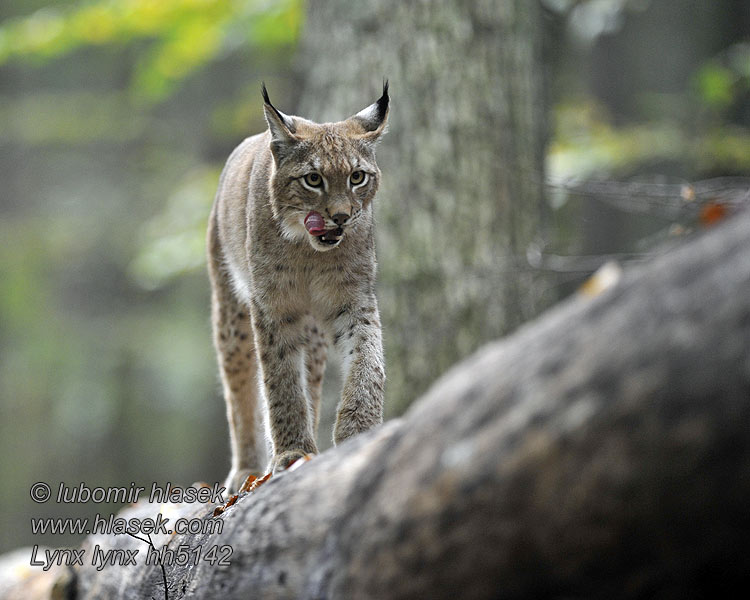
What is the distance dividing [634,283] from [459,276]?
13.4 feet

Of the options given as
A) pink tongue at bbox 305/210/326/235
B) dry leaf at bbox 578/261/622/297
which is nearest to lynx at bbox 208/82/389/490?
pink tongue at bbox 305/210/326/235

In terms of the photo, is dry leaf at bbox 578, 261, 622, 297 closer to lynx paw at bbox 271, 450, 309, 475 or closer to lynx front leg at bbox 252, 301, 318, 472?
lynx paw at bbox 271, 450, 309, 475

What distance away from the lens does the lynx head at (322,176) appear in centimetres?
373

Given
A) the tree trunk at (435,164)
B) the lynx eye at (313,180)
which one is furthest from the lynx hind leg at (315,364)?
the tree trunk at (435,164)

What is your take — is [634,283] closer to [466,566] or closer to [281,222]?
[466,566]

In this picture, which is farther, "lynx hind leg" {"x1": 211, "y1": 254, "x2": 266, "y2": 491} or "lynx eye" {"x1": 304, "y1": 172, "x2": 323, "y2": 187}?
"lynx hind leg" {"x1": 211, "y1": 254, "x2": 266, "y2": 491}

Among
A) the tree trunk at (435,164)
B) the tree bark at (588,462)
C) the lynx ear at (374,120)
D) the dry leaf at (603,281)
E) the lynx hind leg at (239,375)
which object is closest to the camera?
the tree bark at (588,462)

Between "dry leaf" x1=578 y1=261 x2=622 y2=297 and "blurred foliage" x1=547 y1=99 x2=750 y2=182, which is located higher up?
"blurred foliage" x1=547 y1=99 x2=750 y2=182

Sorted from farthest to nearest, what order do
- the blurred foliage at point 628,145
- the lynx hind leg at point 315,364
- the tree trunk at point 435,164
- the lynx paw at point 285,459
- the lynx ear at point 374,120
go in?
the blurred foliage at point 628,145
the tree trunk at point 435,164
the lynx hind leg at point 315,364
the lynx ear at point 374,120
the lynx paw at point 285,459

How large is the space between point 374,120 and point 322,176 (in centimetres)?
41

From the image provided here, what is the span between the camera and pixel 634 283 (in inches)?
76.5

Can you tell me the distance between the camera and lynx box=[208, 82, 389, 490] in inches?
148

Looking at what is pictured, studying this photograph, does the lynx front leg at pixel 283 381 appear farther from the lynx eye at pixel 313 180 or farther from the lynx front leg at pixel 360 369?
the lynx eye at pixel 313 180

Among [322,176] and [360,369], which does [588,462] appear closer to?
[360,369]
